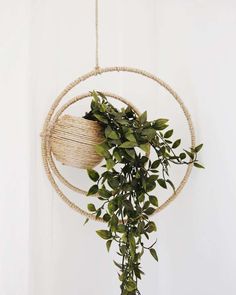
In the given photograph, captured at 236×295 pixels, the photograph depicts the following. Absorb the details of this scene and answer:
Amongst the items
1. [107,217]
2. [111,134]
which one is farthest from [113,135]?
[107,217]

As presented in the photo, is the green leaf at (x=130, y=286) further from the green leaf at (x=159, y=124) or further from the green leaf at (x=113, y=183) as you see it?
the green leaf at (x=159, y=124)

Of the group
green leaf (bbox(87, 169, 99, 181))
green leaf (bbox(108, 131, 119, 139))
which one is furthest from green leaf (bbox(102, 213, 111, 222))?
green leaf (bbox(108, 131, 119, 139))

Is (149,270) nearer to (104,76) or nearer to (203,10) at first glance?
(104,76)

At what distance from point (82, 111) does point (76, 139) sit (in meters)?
0.31

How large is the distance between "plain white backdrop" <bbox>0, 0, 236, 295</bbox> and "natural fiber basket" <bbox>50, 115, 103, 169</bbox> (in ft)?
0.70

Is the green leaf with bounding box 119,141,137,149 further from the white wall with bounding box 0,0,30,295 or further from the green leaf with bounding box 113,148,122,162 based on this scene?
the white wall with bounding box 0,0,30,295

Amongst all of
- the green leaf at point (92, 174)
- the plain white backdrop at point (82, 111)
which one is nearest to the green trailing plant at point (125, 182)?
the green leaf at point (92, 174)

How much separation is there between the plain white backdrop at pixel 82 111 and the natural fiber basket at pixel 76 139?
0.70 feet

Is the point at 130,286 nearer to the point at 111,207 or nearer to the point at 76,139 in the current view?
the point at 111,207

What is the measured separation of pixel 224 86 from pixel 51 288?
899 mm

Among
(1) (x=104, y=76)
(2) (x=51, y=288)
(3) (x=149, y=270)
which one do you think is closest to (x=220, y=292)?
(3) (x=149, y=270)

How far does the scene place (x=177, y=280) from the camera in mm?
1309

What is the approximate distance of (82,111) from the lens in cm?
130

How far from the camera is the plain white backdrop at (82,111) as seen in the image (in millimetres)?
1179
